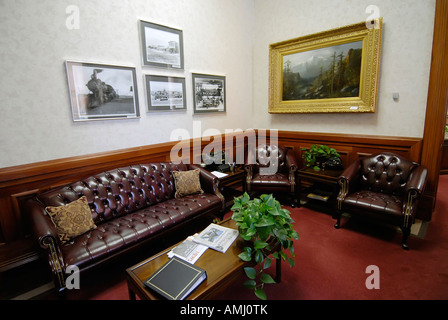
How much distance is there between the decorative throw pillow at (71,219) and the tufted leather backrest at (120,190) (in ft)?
0.50

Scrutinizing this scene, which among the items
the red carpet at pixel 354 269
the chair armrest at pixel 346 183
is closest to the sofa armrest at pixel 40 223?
the red carpet at pixel 354 269

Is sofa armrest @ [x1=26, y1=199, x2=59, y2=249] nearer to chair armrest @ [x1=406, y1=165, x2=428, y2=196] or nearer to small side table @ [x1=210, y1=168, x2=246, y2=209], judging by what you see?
small side table @ [x1=210, y1=168, x2=246, y2=209]

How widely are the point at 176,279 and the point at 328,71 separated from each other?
3.65 m

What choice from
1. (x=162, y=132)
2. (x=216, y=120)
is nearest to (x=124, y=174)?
(x=162, y=132)

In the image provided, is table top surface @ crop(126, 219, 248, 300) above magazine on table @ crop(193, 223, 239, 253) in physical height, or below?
below

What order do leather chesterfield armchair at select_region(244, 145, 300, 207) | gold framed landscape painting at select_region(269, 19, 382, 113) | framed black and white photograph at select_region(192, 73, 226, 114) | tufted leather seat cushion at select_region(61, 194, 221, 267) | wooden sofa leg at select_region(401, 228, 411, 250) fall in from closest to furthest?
tufted leather seat cushion at select_region(61, 194, 221, 267)
wooden sofa leg at select_region(401, 228, 411, 250)
gold framed landscape painting at select_region(269, 19, 382, 113)
leather chesterfield armchair at select_region(244, 145, 300, 207)
framed black and white photograph at select_region(192, 73, 226, 114)

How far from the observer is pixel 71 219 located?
2.17m

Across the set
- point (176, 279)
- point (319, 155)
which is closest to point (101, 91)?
point (176, 279)

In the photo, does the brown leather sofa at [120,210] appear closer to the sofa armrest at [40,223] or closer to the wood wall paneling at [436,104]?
the sofa armrest at [40,223]

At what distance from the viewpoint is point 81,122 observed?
269 cm

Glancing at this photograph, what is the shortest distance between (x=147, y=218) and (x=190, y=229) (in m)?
0.73

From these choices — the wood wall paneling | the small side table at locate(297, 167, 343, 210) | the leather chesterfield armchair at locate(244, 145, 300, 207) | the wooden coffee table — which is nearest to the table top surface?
the wooden coffee table

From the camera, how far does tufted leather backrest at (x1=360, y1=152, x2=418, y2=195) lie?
3.02m

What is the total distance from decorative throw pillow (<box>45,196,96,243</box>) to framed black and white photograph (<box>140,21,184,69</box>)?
1.92 meters
